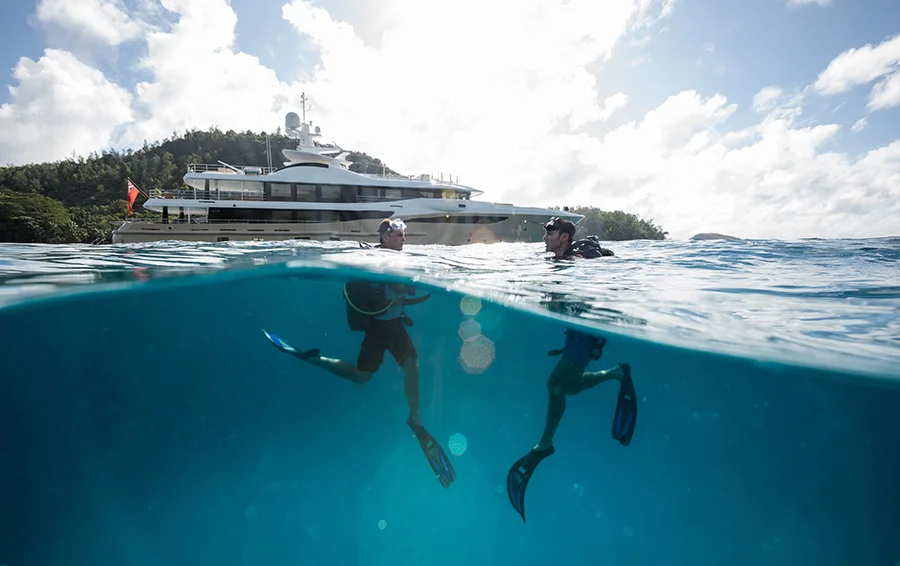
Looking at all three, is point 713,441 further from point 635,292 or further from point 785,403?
point 635,292

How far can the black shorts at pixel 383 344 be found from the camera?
5.19 metres

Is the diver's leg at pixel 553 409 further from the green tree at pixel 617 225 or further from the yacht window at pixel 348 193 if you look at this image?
the green tree at pixel 617 225

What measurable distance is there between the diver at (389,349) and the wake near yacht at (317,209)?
17.2 metres

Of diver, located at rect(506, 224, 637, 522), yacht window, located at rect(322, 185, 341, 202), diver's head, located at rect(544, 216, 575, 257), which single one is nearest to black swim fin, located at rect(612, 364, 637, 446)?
diver, located at rect(506, 224, 637, 522)

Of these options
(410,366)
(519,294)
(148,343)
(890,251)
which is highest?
(890,251)

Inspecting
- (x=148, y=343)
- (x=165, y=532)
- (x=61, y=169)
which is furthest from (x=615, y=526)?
(x=61, y=169)

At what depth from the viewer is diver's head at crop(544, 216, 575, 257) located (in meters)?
6.20

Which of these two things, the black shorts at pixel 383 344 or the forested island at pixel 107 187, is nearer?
the black shorts at pixel 383 344

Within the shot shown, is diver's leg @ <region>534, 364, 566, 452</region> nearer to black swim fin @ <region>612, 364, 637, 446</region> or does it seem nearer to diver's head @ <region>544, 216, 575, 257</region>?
black swim fin @ <region>612, 364, 637, 446</region>

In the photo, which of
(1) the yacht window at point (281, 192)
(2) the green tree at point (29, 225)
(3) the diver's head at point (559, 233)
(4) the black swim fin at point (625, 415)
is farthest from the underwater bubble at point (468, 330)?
(2) the green tree at point (29, 225)

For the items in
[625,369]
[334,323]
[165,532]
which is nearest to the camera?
[625,369]

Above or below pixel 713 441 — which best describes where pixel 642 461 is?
below

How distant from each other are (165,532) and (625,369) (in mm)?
7744

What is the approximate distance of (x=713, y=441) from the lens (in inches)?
438
